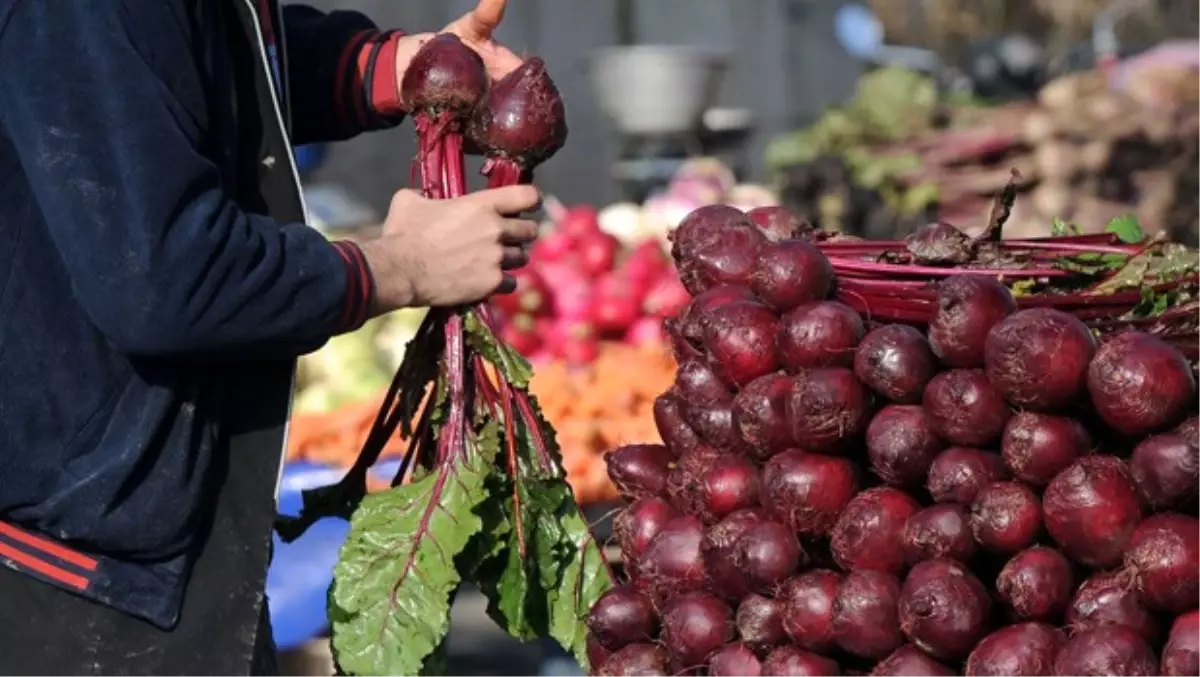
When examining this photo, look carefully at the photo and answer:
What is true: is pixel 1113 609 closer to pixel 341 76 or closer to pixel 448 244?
pixel 448 244

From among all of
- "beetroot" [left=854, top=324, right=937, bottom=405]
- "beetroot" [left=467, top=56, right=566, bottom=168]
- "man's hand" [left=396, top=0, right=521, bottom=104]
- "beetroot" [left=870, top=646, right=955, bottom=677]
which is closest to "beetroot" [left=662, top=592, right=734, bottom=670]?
"beetroot" [left=870, top=646, right=955, bottom=677]

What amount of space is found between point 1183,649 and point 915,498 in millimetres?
352

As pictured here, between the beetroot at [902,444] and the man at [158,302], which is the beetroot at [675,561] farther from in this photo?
the man at [158,302]

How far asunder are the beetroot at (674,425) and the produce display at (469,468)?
17 cm

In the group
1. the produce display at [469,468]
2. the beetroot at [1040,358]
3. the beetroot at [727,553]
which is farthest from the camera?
the produce display at [469,468]

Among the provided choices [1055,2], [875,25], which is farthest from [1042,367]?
[1055,2]

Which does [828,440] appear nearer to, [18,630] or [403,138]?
[18,630]

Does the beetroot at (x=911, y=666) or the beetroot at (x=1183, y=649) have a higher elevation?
the beetroot at (x=1183, y=649)

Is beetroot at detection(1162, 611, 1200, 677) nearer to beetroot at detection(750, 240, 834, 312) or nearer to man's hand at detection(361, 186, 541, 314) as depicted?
beetroot at detection(750, 240, 834, 312)

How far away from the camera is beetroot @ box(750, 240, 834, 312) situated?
6.11 ft

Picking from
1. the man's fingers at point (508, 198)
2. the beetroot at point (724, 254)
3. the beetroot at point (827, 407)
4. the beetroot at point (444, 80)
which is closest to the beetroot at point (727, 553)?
the beetroot at point (827, 407)

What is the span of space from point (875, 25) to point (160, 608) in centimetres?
898

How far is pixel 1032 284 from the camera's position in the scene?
1929mm

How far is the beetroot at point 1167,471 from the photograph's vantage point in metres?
1.59
